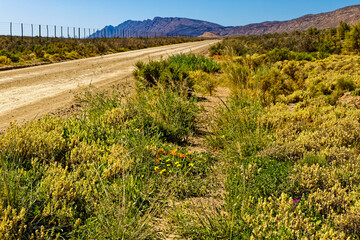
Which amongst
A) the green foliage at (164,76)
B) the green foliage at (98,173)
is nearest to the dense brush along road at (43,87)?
the green foliage at (164,76)

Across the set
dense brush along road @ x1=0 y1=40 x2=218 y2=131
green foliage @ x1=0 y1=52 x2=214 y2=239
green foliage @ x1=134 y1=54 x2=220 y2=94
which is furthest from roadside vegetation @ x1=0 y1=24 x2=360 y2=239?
green foliage @ x1=134 y1=54 x2=220 y2=94

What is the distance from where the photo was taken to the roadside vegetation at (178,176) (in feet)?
9.18

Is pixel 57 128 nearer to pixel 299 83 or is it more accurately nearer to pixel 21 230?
pixel 21 230

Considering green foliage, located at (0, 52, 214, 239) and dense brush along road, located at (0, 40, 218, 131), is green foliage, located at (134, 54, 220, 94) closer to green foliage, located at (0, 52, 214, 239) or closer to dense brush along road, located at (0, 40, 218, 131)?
dense brush along road, located at (0, 40, 218, 131)

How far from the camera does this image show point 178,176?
13.1 ft

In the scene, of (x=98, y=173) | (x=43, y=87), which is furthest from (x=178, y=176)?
(x=43, y=87)

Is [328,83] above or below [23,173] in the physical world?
above

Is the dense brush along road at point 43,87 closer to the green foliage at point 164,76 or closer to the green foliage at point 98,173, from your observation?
the green foliage at point 164,76

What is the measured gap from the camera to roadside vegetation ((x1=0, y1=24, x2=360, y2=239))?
2.80m

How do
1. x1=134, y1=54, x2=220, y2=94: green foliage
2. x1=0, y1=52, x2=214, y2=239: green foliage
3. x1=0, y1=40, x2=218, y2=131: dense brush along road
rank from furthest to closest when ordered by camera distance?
x1=134, y1=54, x2=220, y2=94: green foliage, x1=0, y1=40, x2=218, y2=131: dense brush along road, x1=0, y1=52, x2=214, y2=239: green foliage

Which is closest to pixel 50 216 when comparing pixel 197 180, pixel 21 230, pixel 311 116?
pixel 21 230

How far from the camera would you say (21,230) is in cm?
260

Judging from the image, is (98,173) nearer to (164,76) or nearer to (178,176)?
(178,176)

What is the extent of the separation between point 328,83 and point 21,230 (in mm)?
8634
